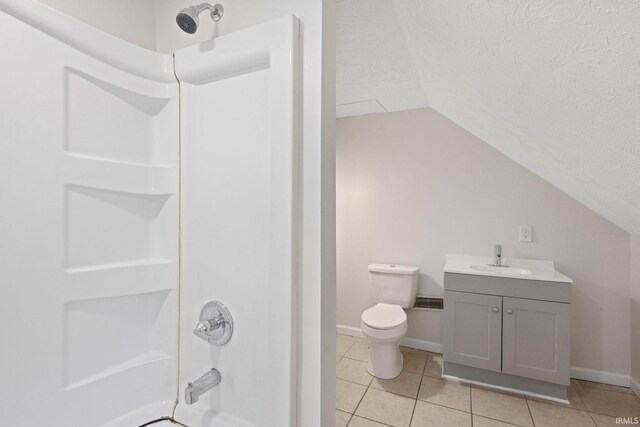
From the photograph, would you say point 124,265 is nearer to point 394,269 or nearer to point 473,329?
point 394,269

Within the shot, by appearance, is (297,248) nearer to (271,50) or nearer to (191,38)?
(271,50)

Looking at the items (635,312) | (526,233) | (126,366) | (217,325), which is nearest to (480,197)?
(526,233)

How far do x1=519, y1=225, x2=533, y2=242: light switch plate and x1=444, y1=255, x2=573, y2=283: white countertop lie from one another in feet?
0.56

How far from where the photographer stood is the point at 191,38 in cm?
110

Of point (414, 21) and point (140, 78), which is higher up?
point (414, 21)

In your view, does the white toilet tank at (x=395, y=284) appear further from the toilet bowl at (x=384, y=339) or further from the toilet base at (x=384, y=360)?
the toilet base at (x=384, y=360)

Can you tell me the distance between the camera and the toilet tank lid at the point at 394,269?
2547 millimetres

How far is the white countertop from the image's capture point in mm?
2033

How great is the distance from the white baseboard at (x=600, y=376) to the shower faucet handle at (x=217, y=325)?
272 cm

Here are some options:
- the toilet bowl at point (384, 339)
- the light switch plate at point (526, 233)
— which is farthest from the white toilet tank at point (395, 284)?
the light switch plate at point (526, 233)

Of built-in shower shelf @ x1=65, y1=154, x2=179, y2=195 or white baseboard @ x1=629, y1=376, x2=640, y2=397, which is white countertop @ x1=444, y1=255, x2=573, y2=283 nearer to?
white baseboard @ x1=629, y1=376, x2=640, y2=397

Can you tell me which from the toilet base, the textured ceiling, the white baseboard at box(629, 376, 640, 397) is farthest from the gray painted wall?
the textured ceiling

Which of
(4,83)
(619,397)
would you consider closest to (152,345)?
(4,83)

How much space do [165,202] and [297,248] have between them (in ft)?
1.96
